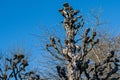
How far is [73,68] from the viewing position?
779 centimetres

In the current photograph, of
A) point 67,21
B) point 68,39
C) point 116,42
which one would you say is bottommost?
point 68,39

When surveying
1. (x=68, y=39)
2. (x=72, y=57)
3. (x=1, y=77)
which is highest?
(x=1, y=77)

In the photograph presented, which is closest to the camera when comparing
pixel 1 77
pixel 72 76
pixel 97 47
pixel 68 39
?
pixel 72 76

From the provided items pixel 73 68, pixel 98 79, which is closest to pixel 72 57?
pixel 73 68

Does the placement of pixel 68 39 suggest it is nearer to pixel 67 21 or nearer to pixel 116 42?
pixel 67 21

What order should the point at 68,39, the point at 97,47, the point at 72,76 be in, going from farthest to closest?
the point at 97,47, the point at 68,39, the point at 72,76

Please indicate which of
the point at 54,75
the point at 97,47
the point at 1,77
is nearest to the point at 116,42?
the point at 97,47

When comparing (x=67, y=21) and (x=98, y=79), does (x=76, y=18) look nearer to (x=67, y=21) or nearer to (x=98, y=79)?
(x=67, y=21)

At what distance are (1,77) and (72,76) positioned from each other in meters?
7.43

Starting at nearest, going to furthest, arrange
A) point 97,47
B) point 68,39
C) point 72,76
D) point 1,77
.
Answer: point 72,76 < point 68,39 < point 1,77 < point 97,47

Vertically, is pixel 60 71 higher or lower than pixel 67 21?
lower

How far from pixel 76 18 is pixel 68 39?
783 millimetres

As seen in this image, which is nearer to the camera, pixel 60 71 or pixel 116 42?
pixel 60 71

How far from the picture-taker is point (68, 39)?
8.34m
